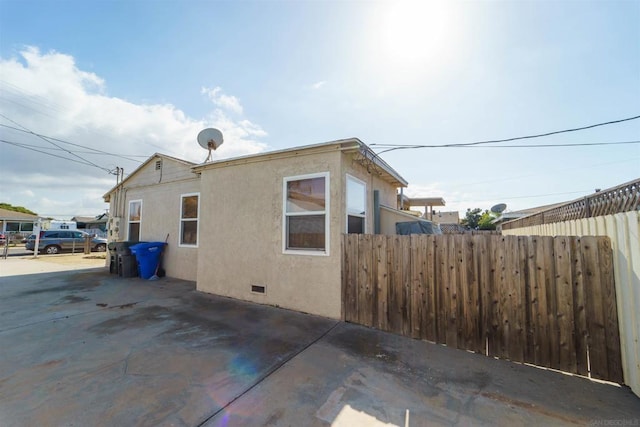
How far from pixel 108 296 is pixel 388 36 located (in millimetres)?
8484

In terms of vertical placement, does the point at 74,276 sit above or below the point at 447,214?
below

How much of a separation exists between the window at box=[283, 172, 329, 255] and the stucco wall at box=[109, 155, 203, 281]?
3.94 metres

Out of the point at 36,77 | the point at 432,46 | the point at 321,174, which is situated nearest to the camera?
the point at 321,174

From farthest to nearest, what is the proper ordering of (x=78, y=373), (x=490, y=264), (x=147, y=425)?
(x=490, y=264)
(x=78, y=373)
(x=147, y=425)

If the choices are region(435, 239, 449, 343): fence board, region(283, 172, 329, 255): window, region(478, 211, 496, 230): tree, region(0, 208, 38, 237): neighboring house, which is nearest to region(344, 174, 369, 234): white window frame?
region(283, 172, 329, 255): window

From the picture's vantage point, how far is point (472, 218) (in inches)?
1219

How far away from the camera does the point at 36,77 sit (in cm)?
862

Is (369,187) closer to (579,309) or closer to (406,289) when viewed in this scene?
(406,289)

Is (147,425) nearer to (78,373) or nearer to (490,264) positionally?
(78,373)

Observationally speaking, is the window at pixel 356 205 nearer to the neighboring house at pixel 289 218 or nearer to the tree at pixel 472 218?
the neighboring house at pixel 289 218

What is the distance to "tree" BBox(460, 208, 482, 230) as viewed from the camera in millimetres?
30478

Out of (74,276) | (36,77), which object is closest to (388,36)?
(74,276)

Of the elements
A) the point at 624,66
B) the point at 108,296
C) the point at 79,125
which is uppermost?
the point at 79,125

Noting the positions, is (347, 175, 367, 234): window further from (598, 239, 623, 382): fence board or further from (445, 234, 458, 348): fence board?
(598, 239, 623, 382): fence board
